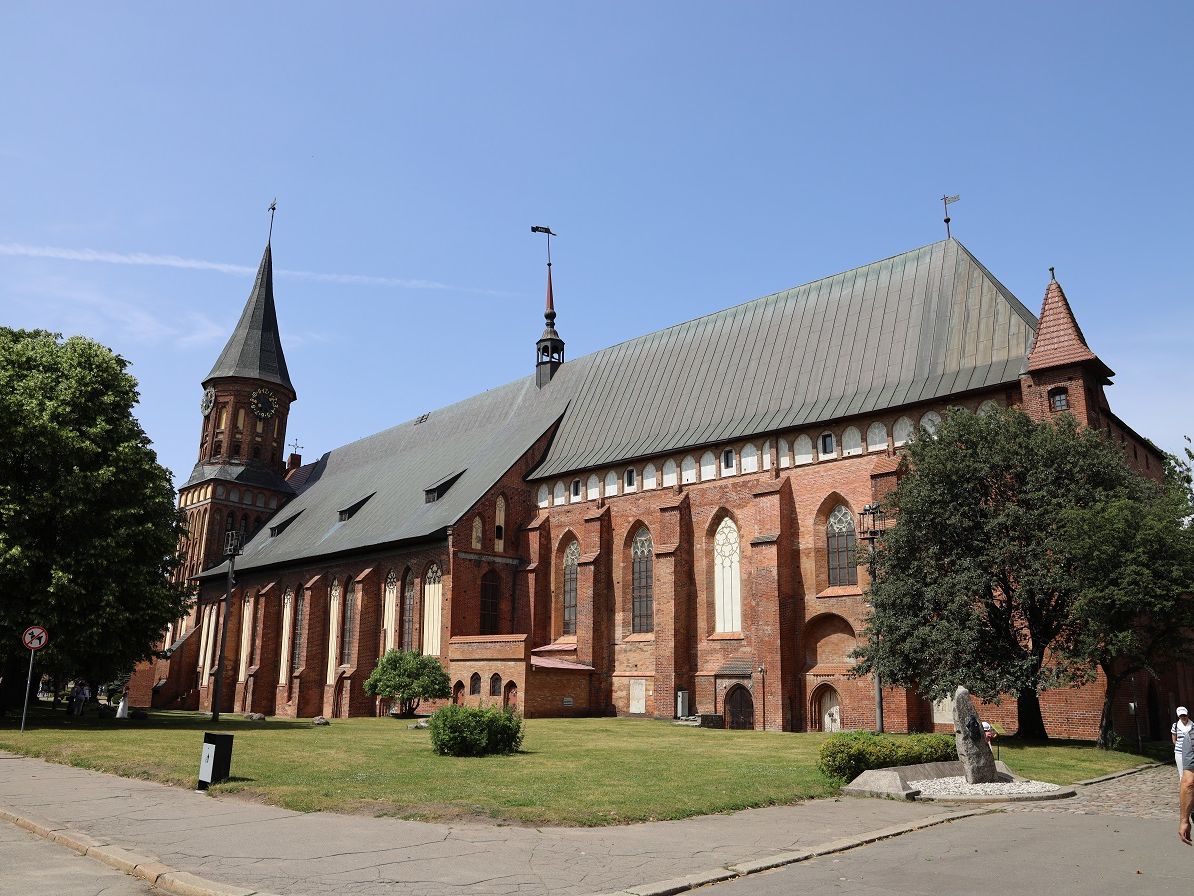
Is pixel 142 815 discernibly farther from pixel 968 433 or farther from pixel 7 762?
pixel 968 433

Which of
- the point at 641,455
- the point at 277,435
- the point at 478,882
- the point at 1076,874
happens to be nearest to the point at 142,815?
the point at 478,882

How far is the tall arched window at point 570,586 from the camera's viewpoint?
3866 centimetres

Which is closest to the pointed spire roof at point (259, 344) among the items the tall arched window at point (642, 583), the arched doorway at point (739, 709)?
the tall arched window at point (642, 583)

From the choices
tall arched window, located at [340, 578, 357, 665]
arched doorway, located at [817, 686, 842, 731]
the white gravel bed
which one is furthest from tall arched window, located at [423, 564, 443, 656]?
the white gravel bed

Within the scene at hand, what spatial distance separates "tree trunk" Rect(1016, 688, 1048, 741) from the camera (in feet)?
76.2

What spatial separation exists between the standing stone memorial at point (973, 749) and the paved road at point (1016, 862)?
180 centimetres

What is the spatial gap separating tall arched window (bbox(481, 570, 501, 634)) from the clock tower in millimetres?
26096

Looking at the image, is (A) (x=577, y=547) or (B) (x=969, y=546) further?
(A) (x=577, y=547)

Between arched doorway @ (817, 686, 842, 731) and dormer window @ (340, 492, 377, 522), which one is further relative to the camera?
dormer window @ (340, 492, 377, 522)

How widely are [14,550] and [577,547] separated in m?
20.6

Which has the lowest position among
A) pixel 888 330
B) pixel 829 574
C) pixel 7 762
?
pixel 7 762

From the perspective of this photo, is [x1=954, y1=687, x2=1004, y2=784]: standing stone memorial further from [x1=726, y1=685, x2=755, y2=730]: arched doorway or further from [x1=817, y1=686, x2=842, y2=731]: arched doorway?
[x1=726, y1=685, x2=755, y2=730]: arched doorway

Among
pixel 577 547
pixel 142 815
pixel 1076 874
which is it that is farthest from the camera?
pixel 577 547

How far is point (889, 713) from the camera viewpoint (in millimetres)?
27172
